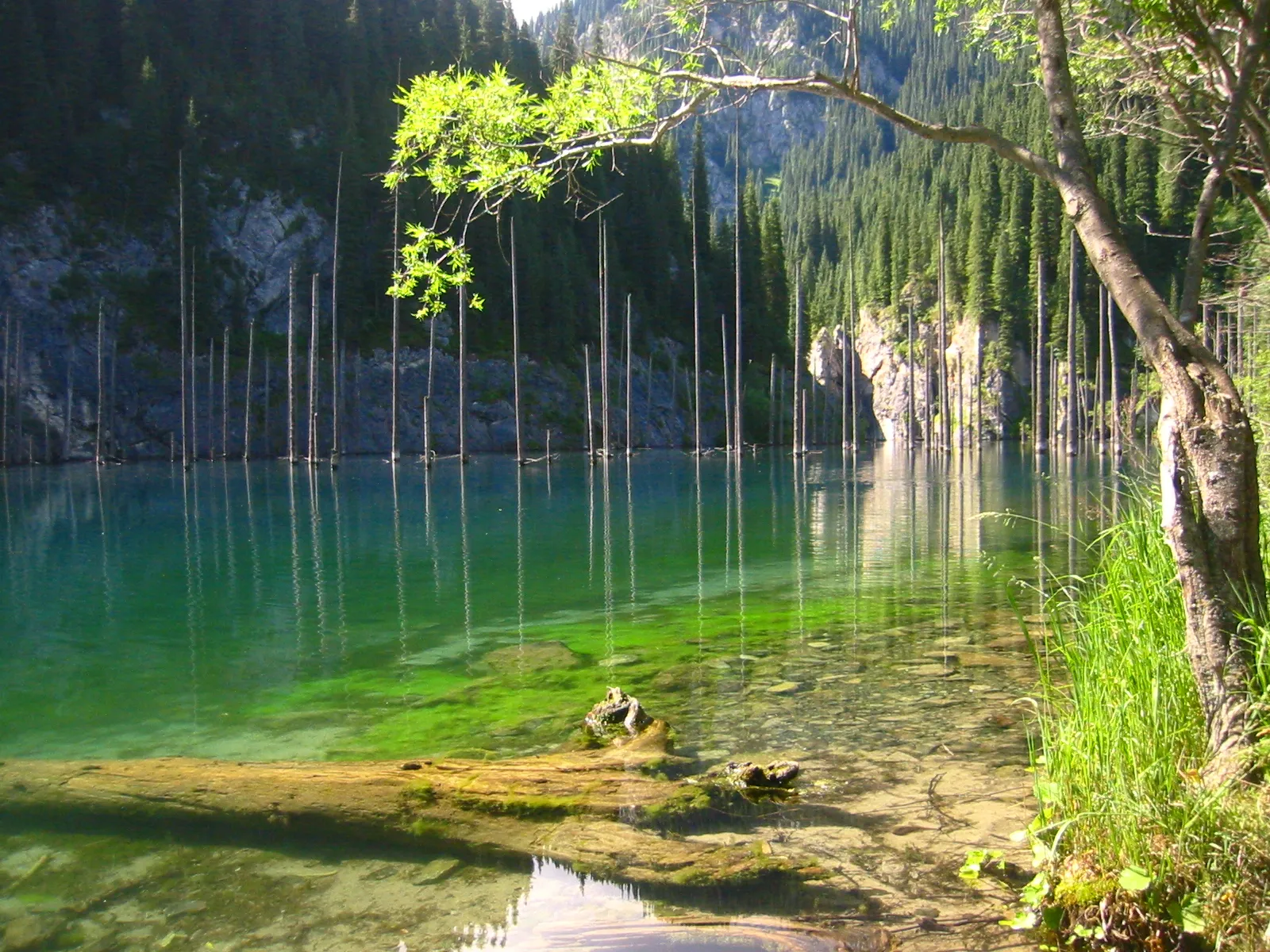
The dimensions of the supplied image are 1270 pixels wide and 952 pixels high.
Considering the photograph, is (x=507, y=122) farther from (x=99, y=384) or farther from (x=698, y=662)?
(x=99, y=384)

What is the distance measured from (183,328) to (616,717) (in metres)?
53.2

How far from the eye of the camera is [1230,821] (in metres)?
3.41

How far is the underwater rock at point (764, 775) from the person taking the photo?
559 cm

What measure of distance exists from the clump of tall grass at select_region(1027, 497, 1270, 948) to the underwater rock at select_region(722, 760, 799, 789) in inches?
63.2

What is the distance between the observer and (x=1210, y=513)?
3814mm

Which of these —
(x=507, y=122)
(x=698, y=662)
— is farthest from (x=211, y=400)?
(x=507, y=122)

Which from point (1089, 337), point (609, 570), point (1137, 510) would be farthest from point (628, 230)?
point (1137, 510)

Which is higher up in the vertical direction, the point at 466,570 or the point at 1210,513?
the point at 1210,513

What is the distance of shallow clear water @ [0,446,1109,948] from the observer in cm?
660

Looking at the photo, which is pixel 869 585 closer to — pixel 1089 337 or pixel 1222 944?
pixel 1222 944

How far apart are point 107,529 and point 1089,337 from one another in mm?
85242

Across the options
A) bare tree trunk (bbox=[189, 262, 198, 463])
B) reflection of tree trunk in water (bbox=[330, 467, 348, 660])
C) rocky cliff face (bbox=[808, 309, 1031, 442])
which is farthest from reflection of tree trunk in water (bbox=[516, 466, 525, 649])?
rocky cliff face (bbox=[808, 309, 1031, 442])

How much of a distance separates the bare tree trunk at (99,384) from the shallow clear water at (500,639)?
27973 mm

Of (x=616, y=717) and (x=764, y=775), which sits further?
(x=616, y=717)
